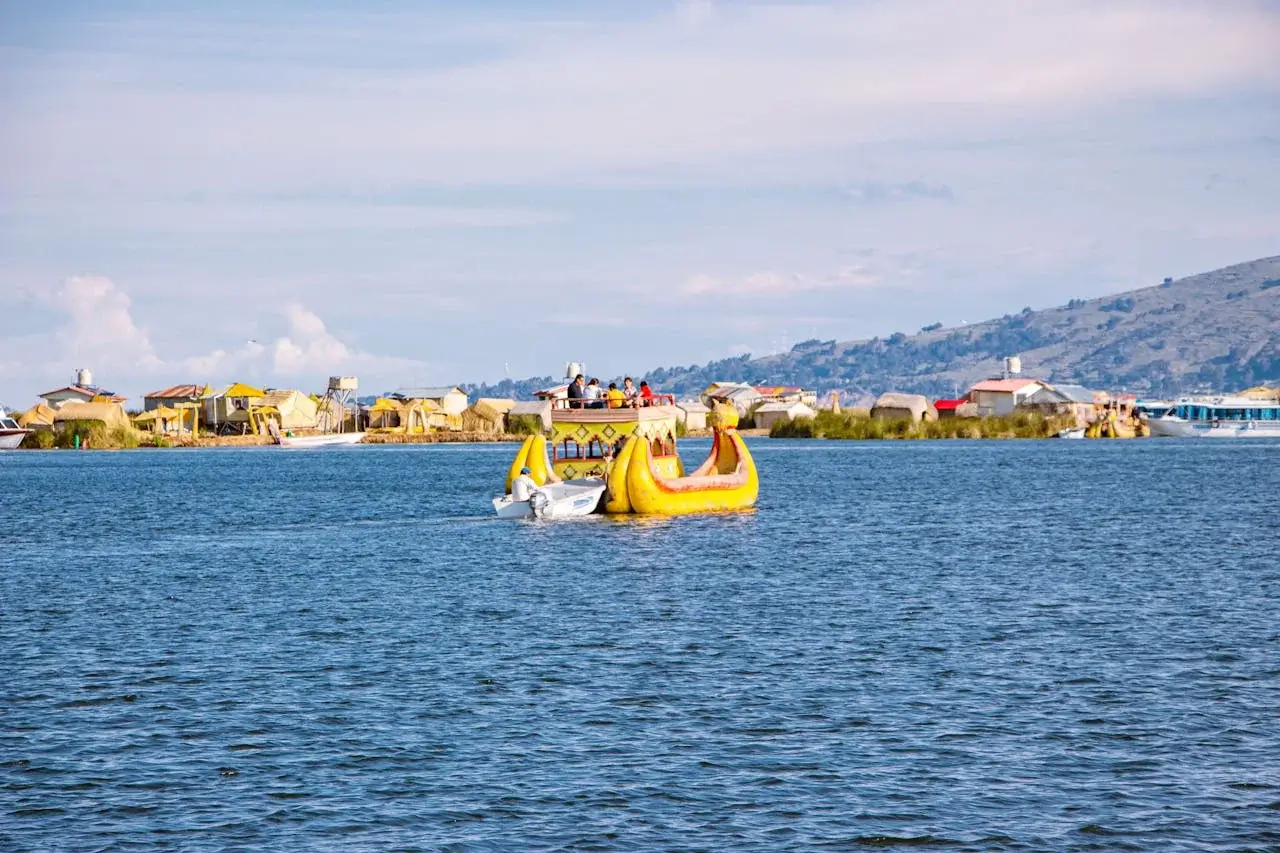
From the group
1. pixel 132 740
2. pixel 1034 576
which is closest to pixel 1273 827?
pixel 132 740

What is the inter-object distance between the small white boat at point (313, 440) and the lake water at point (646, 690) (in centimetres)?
13168

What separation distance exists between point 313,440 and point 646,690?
17040cm

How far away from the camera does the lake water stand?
19.9 meters

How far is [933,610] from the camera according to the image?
122 feet

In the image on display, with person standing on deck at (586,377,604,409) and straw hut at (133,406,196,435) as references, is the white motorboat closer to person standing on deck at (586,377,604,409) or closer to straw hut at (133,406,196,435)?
straw hut at (133,406,196,435)

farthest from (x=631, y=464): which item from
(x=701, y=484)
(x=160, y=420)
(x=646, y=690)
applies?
(x=160, y=420)

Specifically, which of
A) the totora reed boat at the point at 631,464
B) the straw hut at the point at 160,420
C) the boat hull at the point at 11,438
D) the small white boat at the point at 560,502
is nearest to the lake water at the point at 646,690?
the small white boat at the point at 560,502

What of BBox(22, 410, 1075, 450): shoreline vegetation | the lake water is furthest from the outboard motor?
BBox(22, 410, 1075, 450): shoreline vegetation

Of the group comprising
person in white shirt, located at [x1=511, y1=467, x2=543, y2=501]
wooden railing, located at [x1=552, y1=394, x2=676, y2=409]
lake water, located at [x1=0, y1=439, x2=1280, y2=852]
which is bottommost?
lake water, located at [x1=0, y1=439, x2=1280, y2=852]

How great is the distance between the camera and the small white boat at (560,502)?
61.4 metres

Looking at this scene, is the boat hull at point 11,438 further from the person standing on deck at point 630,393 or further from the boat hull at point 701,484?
the person standing on deck at point 630,393

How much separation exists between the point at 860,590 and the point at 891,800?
2100 cm

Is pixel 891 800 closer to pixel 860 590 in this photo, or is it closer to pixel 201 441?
pixel 860 590

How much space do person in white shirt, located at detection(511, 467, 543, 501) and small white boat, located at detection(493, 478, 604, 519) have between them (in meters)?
0.23
